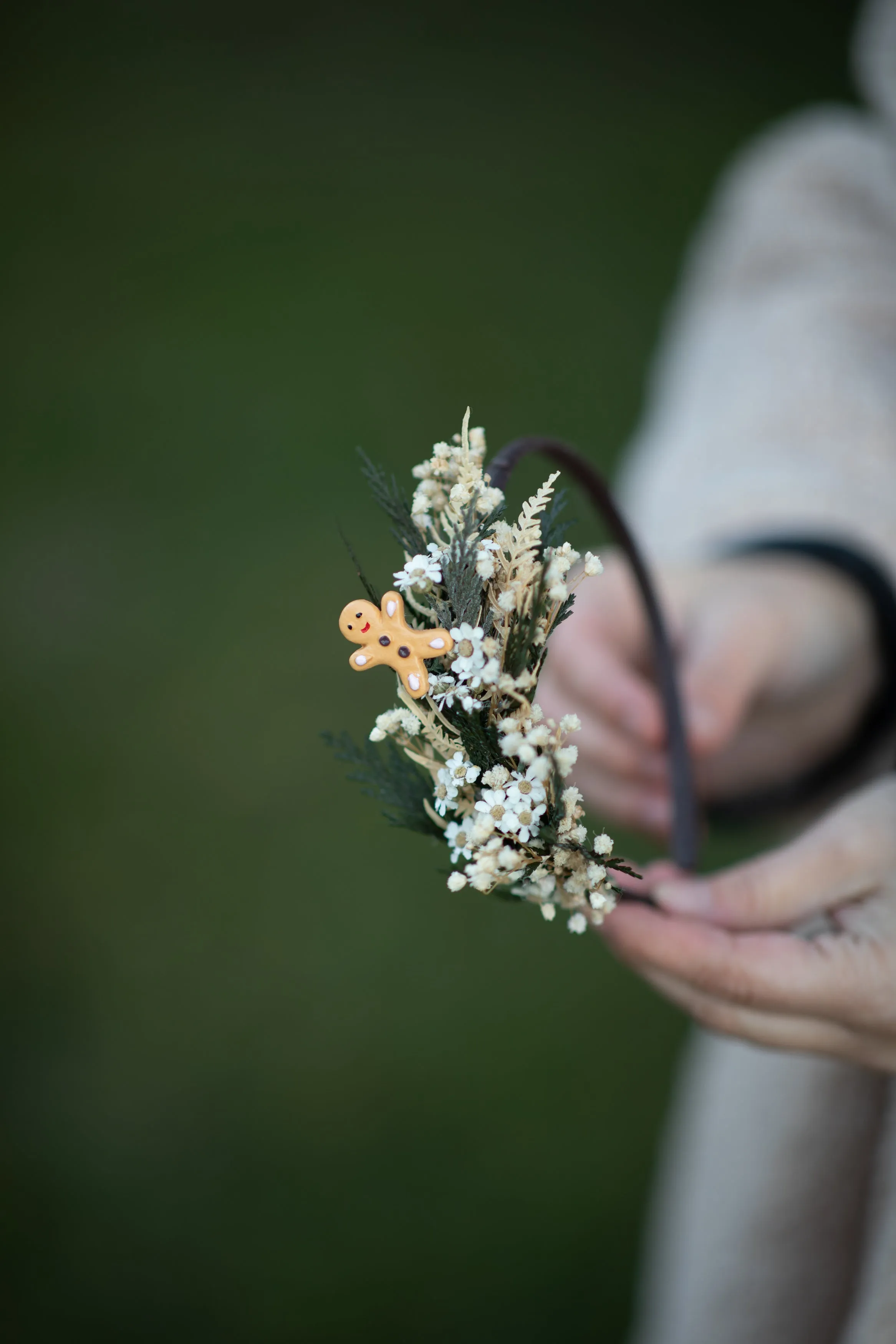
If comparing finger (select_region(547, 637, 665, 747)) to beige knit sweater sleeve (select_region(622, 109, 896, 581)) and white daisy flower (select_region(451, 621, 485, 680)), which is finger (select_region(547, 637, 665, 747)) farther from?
white daisy flower (select_region(451, 621, 485, 680))

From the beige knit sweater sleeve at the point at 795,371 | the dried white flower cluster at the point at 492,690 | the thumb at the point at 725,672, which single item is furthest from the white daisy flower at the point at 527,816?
the beige knit sweater sleeve at the point at 795,371

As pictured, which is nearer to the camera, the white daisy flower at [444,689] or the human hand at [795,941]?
the white daisy flower at [444,689]

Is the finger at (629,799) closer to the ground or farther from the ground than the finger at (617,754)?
closer to the ground

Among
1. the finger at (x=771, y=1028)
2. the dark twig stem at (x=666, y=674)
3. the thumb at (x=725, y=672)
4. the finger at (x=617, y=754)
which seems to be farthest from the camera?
the finger at (x=617, y=754)

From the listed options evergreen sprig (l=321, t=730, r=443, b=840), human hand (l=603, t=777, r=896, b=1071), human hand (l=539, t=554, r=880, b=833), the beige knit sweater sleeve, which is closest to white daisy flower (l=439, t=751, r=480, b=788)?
evergreen sprig (l=321, t=730, r=443, b=840)

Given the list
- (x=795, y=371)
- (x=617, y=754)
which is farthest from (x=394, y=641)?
(x=795, y=371)

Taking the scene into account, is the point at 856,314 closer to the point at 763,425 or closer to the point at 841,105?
the point at 763,425

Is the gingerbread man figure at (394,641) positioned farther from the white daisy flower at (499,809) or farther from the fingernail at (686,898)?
the fingernail at (686,898)

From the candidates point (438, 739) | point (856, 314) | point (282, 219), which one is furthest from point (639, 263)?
point (438, 739)
